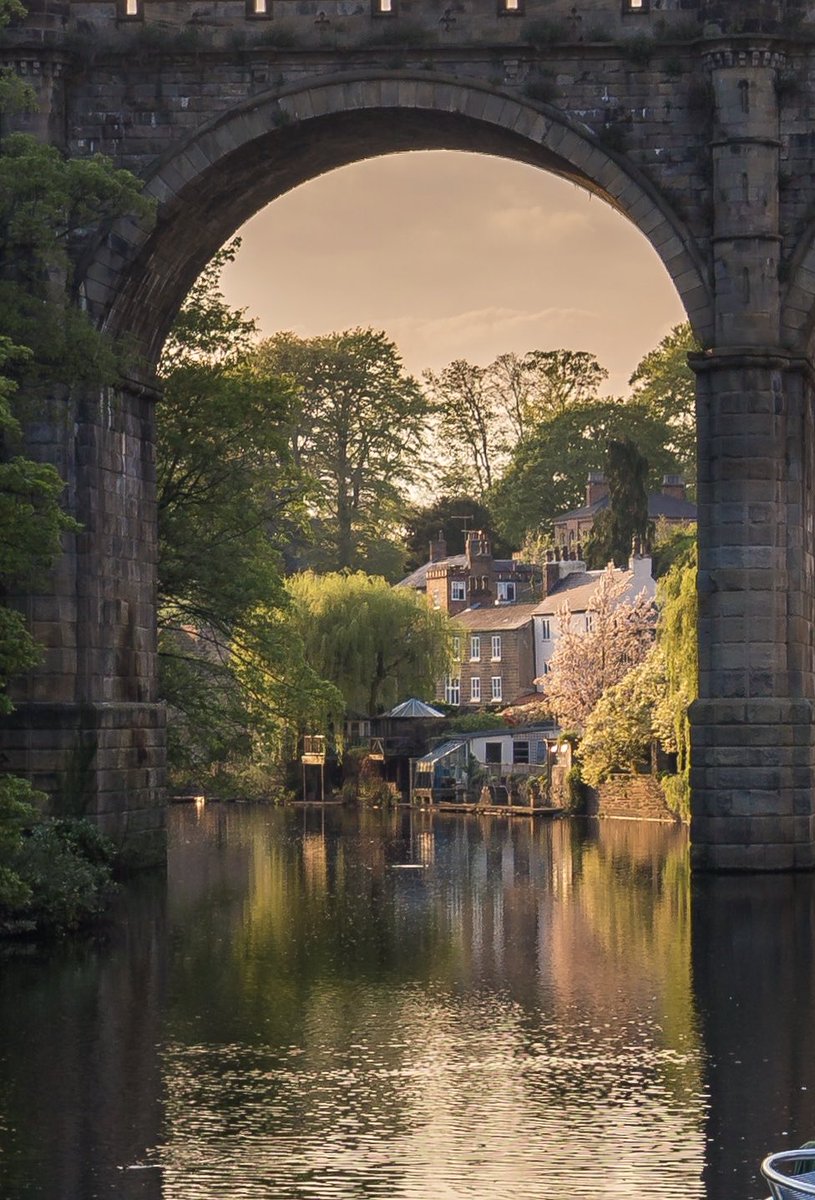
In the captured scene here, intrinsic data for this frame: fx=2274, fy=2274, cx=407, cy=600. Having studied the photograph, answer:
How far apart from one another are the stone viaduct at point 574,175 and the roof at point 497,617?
190 feet

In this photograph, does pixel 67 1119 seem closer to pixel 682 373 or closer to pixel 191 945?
pixel 191 945

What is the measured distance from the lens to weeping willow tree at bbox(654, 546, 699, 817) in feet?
165

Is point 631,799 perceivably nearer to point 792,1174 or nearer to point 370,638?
point 370,638

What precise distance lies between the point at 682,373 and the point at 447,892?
2863 inches

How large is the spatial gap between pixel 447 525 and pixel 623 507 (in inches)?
868

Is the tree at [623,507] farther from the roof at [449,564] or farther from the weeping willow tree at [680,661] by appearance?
the weeping willow tree at [680,661]

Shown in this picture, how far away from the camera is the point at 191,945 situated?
25.2 m

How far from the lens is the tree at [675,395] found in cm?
10350

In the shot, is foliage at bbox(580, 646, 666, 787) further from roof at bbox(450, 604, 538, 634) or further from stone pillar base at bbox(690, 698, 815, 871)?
roof at bbox(450, 604, 538, 634)

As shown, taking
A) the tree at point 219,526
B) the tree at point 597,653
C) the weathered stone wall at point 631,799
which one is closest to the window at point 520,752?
the tree at point 597,653

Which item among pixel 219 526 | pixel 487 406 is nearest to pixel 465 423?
pixel 487 406

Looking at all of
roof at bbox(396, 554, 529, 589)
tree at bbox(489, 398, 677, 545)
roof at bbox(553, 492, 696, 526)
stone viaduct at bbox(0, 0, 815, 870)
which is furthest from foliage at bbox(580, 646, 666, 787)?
tree at bbox(489, 398, 677, 545)

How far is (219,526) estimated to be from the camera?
139ft

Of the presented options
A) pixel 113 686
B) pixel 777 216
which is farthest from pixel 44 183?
pixel 777 216
